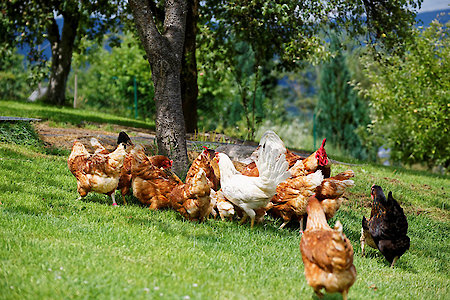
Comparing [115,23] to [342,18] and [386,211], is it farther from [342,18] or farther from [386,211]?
[386,211]

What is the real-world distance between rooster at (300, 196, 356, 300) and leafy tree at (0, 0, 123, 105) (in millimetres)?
12603

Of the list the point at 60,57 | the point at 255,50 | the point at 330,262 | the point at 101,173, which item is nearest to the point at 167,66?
the point at 101,173

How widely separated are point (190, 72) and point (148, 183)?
7.16 m

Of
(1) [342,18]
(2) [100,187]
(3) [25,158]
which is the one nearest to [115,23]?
(1) [342,18]

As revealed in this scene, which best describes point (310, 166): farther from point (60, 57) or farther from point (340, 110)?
point (340, 110)

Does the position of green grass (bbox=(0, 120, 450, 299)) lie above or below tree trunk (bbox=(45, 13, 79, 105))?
below

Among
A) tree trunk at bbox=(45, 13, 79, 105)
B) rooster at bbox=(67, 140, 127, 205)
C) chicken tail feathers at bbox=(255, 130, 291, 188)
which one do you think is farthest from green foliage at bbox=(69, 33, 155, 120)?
chicken tail feathers at bbox=(255, 130, 291, 188)

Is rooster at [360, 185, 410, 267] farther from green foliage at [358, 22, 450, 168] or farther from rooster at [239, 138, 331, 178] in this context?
green foliage at [358, 22, 450, 168]

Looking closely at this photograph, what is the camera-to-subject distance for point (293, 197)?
6074 mm

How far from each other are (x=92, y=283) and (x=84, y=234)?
126cm

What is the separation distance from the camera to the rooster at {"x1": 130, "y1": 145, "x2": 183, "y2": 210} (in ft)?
20.4

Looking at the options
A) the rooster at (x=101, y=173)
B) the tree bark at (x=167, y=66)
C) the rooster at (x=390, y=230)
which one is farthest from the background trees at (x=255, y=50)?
the rooster at (x=390, y=230)

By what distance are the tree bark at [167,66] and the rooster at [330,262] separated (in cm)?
391

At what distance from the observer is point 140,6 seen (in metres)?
7.15
